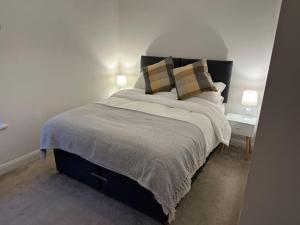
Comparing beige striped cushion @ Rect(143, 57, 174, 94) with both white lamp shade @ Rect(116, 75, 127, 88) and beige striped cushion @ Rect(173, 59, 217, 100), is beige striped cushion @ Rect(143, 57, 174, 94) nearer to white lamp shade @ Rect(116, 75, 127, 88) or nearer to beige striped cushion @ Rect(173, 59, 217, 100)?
beige striped cushion @ Rect(173, 59, 217, 100)

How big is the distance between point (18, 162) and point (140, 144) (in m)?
1.77

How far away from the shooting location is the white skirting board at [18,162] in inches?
94.1

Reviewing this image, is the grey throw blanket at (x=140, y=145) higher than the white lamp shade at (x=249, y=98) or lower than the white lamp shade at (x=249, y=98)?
lower

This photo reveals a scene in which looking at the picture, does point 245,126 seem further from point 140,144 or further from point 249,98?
point 140,144

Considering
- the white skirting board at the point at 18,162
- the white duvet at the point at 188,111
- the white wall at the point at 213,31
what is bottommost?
the white skirting board at the point at 18,162

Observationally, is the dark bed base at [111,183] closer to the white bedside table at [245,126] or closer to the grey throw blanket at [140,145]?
the grey throw blanket at [140,145]

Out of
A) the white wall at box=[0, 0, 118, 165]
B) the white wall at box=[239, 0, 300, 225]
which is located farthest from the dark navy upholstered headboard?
the white wall at box=[239, 0, 300, 225]

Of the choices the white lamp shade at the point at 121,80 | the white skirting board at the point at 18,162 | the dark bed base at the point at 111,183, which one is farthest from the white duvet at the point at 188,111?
the white skirting board at the point at 18,162

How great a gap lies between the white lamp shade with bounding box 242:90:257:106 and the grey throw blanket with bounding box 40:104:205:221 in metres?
1.13

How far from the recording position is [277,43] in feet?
2.40

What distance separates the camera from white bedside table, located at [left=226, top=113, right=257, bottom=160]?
2.67 m

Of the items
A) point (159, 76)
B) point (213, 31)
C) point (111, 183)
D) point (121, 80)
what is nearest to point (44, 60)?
point (121, 80)

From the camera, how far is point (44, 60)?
8.65 feet

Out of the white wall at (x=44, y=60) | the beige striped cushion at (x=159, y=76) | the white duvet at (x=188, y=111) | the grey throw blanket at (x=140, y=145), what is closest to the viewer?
the grey throw blanket at (x=140, y=145)
